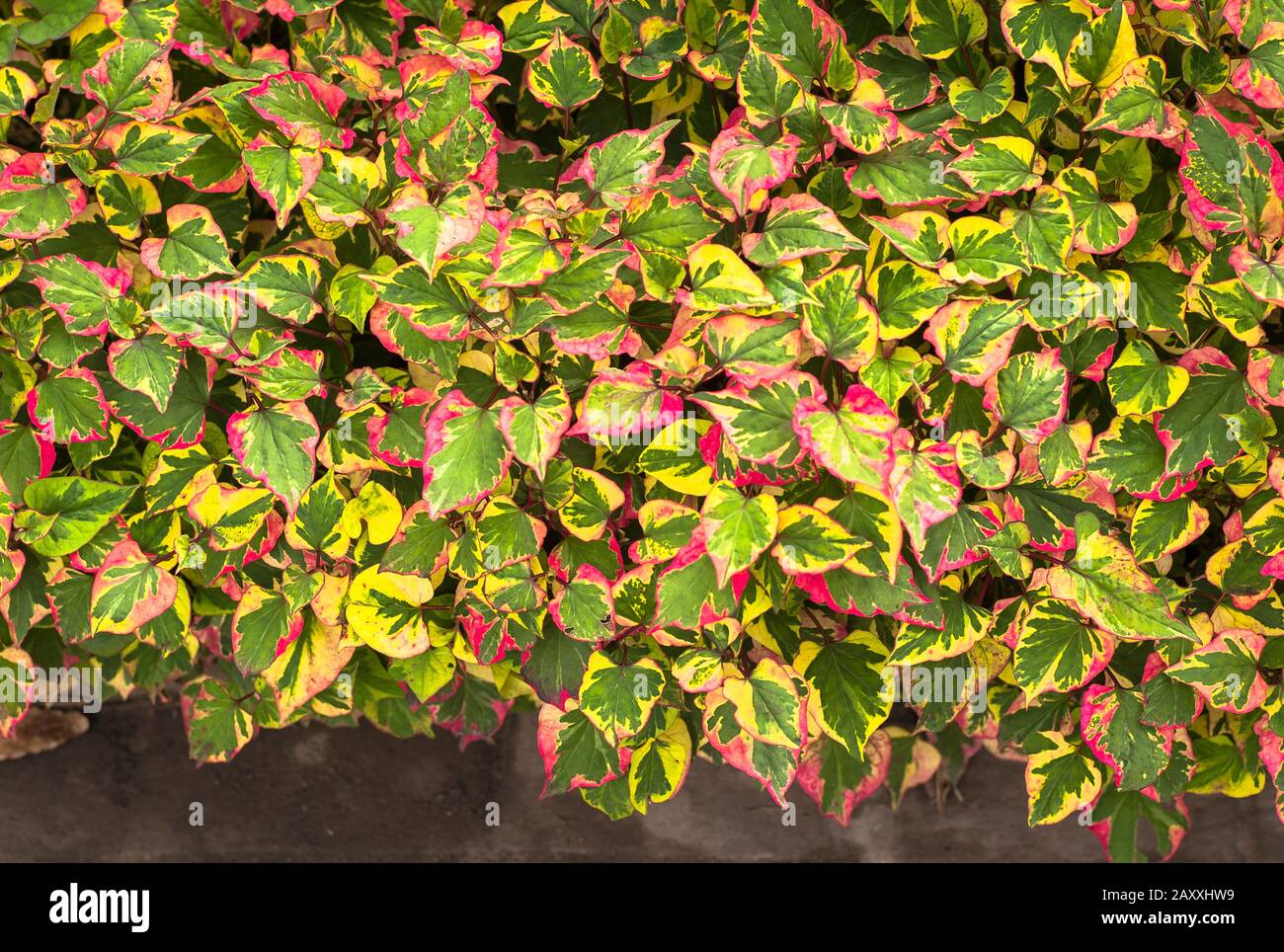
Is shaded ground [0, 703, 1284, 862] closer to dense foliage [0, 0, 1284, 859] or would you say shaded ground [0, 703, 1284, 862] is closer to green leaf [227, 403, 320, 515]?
dense foliage [0, 0, 1284, 859]

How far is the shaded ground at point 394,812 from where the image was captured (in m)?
2.78

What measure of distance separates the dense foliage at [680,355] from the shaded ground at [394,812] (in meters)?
0.85

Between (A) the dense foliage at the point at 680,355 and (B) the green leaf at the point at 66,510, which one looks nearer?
(A) the dense foliage at the point at 680,355

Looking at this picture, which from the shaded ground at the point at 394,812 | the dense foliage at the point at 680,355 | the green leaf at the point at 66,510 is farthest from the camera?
the shaded ground at the point at 394,812

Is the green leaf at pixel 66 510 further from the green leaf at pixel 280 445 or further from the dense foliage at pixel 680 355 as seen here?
the green leaf at pixel 280 445

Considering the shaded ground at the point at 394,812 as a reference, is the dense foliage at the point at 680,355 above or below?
above

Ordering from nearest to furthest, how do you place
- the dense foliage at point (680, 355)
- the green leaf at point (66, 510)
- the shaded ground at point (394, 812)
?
1. the dense foliage at point (680, 355)
2. the green leaf at point (66, 510)
3. the shaded ground at point (394, 812)

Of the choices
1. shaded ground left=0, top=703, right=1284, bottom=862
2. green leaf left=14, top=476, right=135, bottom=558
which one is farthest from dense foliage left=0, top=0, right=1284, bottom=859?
shaded ground left=0, top=703, right=1284, bottom=862

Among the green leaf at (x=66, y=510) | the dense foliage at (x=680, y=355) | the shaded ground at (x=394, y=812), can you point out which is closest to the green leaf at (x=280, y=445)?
the dense foliage at (x=680, y=355)

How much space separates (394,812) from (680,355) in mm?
1693

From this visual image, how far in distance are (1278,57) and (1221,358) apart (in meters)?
0.44

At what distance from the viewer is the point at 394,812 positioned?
2809mm

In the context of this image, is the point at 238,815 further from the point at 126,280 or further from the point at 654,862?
the point at 126,280

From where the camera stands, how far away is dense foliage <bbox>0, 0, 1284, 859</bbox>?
163cm
